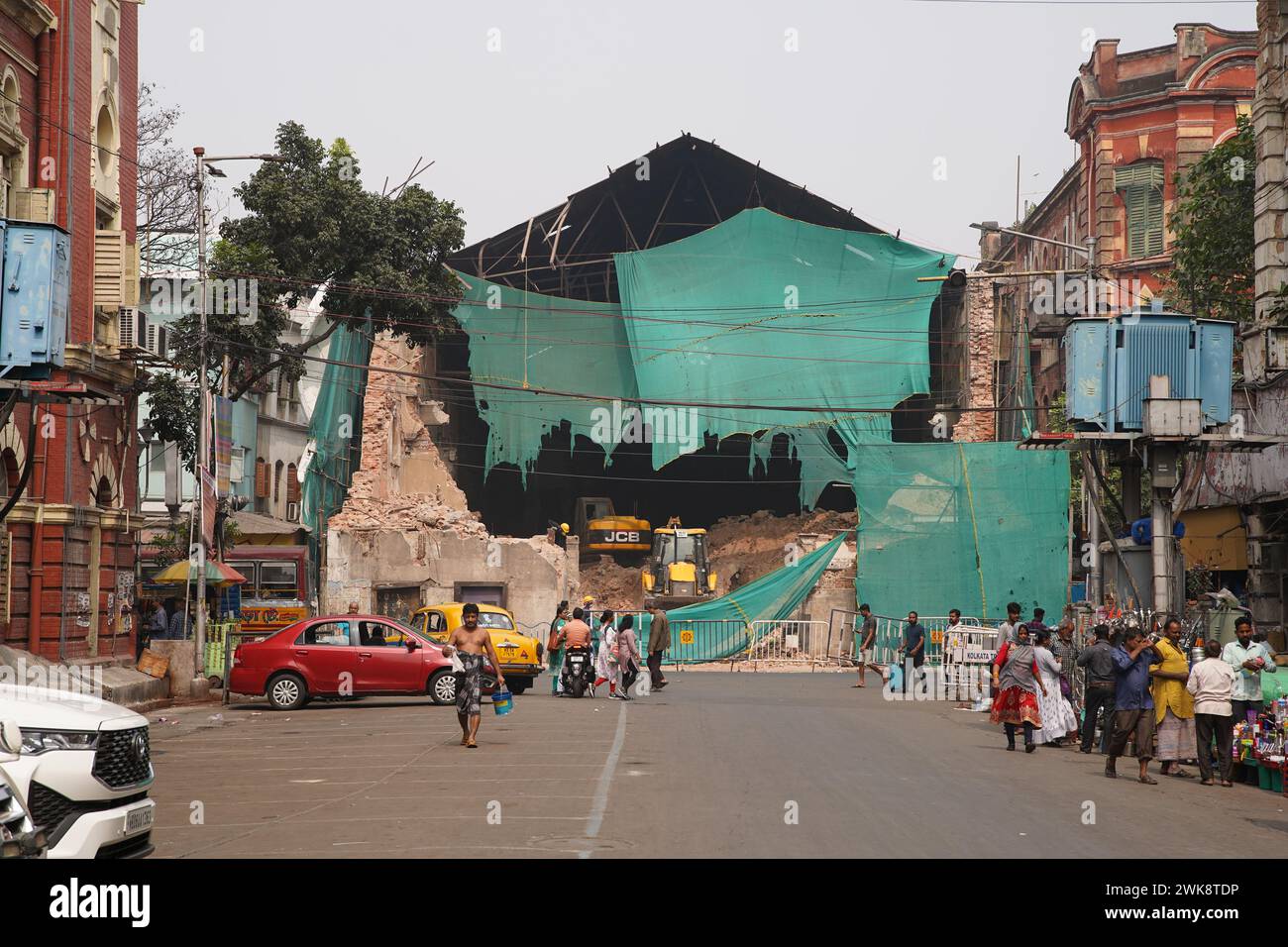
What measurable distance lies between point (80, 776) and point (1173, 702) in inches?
488

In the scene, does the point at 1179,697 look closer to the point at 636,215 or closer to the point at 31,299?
the point at 31,299

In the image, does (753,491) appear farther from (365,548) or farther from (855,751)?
(855,751)

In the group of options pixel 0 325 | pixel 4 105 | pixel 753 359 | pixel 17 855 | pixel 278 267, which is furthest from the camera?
pixel 753 359

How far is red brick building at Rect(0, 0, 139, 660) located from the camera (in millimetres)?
22766

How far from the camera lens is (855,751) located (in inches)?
671

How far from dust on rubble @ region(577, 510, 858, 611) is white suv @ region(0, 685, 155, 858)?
43.1 meters

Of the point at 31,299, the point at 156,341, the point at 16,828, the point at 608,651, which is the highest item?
the point at 156,341

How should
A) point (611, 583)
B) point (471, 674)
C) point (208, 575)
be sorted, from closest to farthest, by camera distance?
point (471, 674)
point (208, 575)
point (611, 583)

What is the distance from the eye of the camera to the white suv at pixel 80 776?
817 centimetres

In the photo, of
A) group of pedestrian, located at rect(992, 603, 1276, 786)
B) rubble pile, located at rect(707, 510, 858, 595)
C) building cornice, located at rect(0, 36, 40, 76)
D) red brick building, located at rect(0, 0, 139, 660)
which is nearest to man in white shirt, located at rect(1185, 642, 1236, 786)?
group of pedestrian, located at rect(992, 603, 1276, 786)

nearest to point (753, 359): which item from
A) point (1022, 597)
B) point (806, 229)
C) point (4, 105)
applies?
point (806, 229)

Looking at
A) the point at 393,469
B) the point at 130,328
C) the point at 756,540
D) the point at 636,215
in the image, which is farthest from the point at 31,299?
the point at 756,540

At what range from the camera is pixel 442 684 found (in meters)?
24.3

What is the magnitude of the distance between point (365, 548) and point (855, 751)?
96.5 ft
